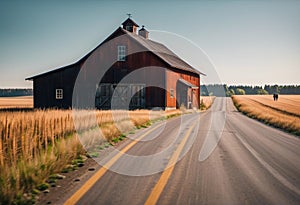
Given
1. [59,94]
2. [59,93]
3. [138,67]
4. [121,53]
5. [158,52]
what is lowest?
[59,94]

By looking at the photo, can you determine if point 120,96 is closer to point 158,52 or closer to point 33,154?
point 158,52

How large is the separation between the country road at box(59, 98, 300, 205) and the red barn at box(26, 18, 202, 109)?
1895cm

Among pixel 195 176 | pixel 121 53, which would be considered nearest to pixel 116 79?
pixel 121 53

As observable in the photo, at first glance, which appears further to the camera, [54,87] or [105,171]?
[54,87]

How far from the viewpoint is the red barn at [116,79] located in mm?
28328

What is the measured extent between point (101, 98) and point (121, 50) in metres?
5.23

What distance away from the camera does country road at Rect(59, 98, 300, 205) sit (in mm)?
4727

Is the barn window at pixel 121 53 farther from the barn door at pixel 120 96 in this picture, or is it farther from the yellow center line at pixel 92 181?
the yellow center line at pixel 92 181

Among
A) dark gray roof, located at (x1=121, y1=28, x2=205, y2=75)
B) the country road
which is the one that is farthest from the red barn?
the country road

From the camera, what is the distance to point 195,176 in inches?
235

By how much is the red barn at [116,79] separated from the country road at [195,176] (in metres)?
19.0

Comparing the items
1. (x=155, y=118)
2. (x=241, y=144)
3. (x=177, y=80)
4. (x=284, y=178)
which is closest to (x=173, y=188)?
(x=284, y=178)

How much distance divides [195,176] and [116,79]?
77.9ft

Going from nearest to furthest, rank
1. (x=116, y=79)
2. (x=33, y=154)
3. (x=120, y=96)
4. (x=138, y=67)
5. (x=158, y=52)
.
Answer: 1. (x=33, y=154)
2. (x=138, y=67)
3. (x=116, y=79)
4. (x=120, y=96)
5. (x=158, y=52)
